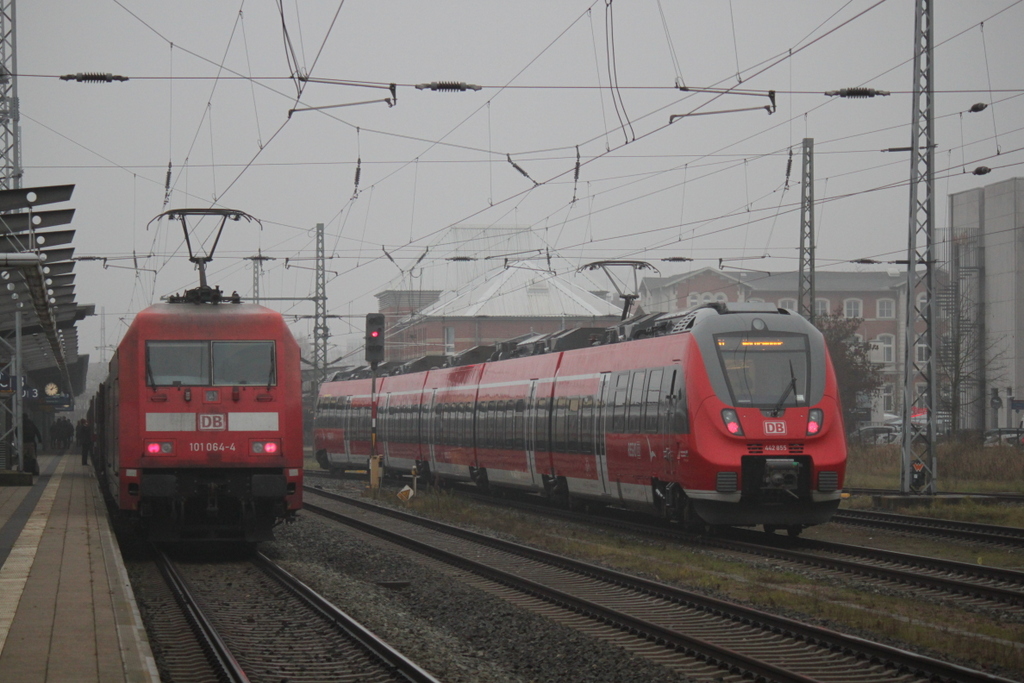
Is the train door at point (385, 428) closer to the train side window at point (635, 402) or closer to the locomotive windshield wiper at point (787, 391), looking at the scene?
the train side window at point (635, 402)

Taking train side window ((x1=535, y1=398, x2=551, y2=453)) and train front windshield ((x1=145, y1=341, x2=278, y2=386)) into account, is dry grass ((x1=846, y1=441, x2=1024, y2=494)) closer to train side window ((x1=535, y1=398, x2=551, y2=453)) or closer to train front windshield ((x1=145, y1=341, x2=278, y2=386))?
train side window ((x1=535, y1=398, x2=551, y2=453))

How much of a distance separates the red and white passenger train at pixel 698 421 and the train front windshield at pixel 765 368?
1 cm

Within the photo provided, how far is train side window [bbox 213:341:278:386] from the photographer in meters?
15.7

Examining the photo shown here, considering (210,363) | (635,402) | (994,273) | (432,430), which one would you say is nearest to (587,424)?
(635,402)

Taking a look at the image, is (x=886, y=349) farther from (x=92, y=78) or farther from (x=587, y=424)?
(x=92, y=78)

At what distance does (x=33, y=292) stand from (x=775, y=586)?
12800mm

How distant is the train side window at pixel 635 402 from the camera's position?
19.1 meters

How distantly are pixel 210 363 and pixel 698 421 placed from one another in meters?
6.71

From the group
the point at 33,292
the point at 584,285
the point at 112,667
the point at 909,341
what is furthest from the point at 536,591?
the point at 584,285

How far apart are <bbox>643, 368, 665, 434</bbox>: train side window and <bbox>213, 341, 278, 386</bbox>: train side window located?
232 inches

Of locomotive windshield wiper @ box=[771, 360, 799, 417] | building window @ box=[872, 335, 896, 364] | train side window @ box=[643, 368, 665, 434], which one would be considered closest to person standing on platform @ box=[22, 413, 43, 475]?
train side window @ box=[643, 368, 665, 434]

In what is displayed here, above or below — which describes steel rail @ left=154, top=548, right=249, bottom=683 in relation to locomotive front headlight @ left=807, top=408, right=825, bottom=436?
→ below

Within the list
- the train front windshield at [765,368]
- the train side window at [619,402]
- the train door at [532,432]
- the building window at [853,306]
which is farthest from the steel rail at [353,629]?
the building window at [853,306]

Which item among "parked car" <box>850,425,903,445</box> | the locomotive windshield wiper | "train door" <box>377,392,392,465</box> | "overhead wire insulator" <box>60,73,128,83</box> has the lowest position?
"parked car" <box>850,425,903,445</box>
